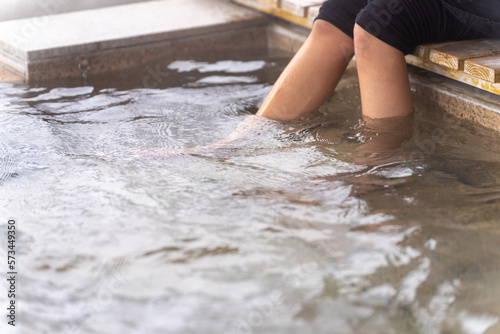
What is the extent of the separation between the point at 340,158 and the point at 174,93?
1174mm

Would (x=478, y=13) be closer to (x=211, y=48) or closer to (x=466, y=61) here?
(x=466, y=61)

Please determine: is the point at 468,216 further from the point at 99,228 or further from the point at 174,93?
the point at 174,93

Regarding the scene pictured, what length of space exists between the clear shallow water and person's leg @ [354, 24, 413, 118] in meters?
0.11

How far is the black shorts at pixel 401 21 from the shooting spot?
2.26 metres

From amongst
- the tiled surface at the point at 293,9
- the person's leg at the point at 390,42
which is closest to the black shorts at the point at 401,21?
the person's leg at the point at 390,42

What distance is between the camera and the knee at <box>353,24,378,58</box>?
229 cm

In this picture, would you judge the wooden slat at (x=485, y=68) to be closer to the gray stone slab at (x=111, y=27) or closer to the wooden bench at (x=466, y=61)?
the wooden bench at (x=466, y=61)

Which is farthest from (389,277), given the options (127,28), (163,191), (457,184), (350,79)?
(127,28)

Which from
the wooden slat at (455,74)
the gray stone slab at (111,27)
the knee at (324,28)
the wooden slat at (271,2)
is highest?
the knee at (324,28)

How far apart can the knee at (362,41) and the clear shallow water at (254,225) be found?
333 millimetres

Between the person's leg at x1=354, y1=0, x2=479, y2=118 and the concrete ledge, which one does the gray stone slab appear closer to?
the concrete ledge

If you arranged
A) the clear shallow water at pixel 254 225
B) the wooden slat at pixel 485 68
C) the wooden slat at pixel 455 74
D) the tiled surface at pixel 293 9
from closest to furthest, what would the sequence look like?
1. the clear shallow water at pixel 254 225
2. the wooden slat at pixel 485 68
3. the wooden slat at pixel 455 74
4. the tiled surface at pixel 293 9

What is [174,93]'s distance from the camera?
3.06m

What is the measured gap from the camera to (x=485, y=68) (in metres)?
2.25
